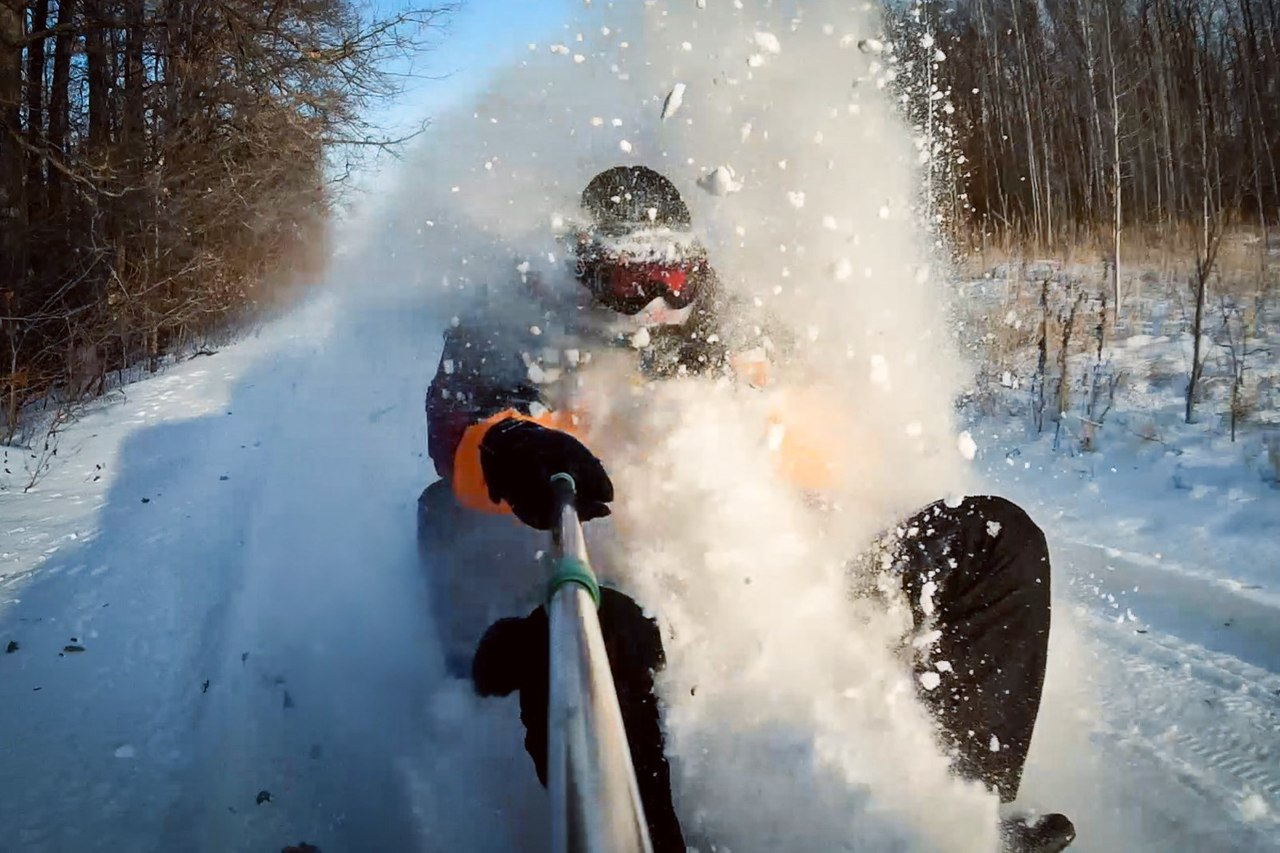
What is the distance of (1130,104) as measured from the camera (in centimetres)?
1499

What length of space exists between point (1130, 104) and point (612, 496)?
54.2 feet

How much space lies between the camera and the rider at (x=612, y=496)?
2.07m

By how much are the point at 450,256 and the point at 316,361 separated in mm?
5934

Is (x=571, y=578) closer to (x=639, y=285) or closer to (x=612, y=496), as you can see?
(x=612, y=496)

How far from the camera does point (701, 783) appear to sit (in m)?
2.09

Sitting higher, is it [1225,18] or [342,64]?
[1225,18]

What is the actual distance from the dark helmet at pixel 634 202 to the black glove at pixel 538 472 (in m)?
0.89

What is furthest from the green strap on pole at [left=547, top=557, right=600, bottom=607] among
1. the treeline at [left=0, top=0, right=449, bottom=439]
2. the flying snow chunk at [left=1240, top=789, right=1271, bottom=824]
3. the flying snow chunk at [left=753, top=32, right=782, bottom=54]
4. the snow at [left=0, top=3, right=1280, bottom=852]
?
the treeline at [left=0, top=0, right=449, bottom=439]

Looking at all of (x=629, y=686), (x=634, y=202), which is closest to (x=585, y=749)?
(x=629, y=686)

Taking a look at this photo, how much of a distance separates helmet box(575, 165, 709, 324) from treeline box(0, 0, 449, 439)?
598cm

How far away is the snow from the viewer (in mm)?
2066

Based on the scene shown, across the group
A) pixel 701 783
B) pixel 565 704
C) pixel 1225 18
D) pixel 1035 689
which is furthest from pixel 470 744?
pixel 1225 18

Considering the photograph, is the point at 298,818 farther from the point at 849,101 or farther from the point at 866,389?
the point at 849,101

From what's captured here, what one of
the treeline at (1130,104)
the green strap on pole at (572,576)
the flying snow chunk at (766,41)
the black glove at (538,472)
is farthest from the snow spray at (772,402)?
the treeline at (1130,104)
